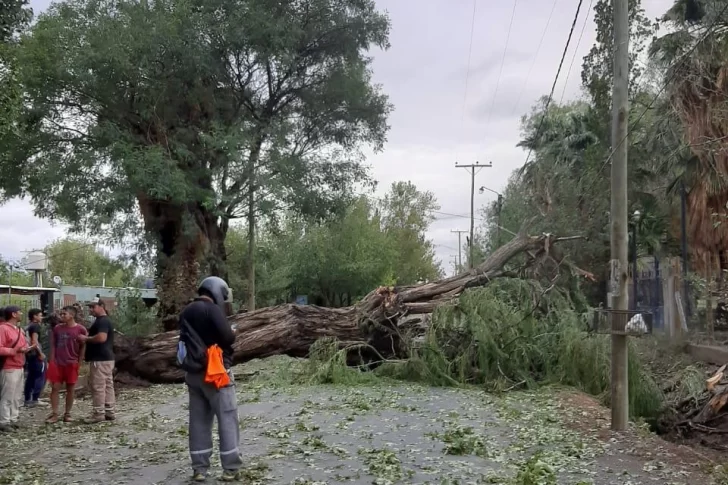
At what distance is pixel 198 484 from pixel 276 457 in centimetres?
127

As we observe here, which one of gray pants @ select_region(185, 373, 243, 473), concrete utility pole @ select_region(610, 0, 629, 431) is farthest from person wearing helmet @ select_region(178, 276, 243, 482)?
concrete utility pole @ select_region(610, 0, 629, 431)

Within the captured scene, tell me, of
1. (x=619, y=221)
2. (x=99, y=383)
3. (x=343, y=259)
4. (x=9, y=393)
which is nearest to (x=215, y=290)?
(x=99, y=383)

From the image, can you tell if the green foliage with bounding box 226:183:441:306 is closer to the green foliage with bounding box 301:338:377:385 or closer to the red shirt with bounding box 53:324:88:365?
the green foliage with bounding box 301:338:377:385

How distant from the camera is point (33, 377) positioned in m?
12.3

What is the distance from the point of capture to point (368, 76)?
2480cm

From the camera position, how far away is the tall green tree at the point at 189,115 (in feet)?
61.1

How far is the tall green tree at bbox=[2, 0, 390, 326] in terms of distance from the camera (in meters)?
18.6

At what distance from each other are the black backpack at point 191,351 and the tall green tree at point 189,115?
1199 cm

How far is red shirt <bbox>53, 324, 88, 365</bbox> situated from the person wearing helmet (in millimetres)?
4142

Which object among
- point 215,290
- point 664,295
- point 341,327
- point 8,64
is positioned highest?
point 8,64

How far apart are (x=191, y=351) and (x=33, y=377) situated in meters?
6.97

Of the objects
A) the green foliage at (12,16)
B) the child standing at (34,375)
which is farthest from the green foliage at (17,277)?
the green foliage at (12,16)

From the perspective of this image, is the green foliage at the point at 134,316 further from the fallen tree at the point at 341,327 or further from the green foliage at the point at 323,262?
the green foliage at the point at 323,262

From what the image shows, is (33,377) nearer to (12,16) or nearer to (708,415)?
(12,16)
